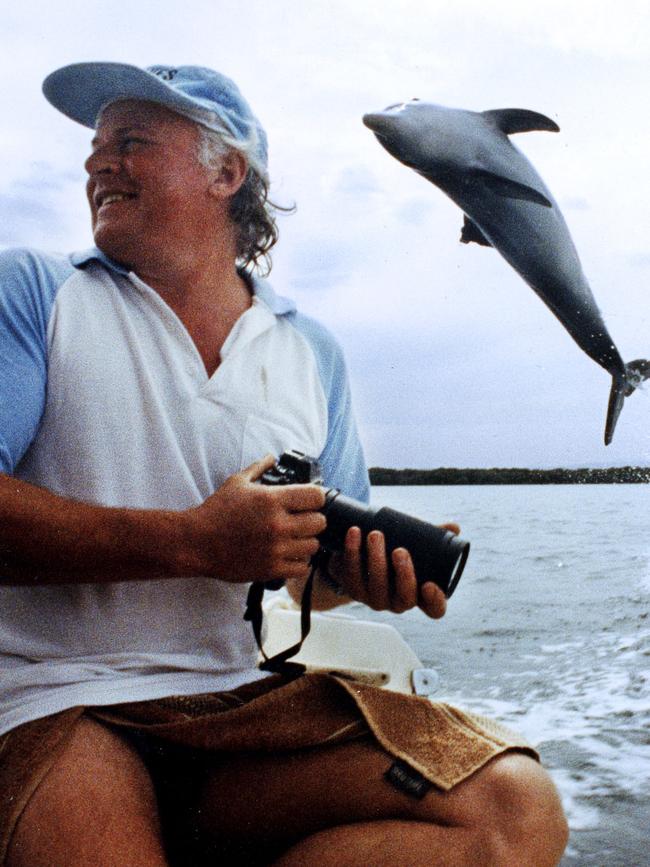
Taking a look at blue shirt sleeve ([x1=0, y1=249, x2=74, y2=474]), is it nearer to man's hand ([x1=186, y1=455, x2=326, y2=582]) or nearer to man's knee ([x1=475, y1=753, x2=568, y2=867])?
man's hand ([x1=186, y1=455, x2=326, y2=582])

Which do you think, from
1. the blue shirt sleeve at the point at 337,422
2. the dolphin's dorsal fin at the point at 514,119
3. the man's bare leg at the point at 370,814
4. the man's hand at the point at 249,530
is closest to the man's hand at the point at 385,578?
the man's hand at the point at 249,530

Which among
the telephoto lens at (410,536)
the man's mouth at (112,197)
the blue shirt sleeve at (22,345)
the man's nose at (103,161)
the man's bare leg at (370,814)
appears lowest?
the man's bare leg at (370,814)

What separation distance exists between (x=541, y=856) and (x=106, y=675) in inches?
25.6

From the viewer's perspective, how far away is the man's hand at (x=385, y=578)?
4.51 ft

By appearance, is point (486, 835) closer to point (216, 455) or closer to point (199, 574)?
point (199, 574)

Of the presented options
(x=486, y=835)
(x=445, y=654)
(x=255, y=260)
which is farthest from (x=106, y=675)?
(x=445, y=654)

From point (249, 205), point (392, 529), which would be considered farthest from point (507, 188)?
point (392, 529)

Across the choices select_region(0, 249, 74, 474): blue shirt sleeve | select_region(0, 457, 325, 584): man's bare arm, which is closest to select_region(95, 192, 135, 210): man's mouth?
select_region(0, 249, 74, 474): blue shirt sleeve

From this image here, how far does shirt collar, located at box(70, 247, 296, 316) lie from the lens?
1.57 m

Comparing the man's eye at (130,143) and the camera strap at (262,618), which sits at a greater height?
the man's eye at (130,143)

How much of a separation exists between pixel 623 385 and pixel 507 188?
926 mm

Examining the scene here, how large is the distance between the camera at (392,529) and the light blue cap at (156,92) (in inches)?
28.4

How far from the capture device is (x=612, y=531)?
15727mm

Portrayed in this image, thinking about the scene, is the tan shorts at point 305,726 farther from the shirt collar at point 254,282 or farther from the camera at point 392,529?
the shirt collar at point 254,282
